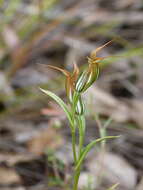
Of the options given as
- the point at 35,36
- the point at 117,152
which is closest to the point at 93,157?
the point at 117,152

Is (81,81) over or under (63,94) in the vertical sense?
over

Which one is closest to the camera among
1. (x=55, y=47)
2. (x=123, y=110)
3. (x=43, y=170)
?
(x=43, y=170)

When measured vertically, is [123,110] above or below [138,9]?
below

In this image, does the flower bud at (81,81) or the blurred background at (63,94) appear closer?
the flower bud at (81,81)

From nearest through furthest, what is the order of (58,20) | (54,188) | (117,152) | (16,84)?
(54,188) < (117,152) < (16,84) < (58,20)

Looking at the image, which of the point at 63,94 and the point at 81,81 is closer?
the point at 81,81

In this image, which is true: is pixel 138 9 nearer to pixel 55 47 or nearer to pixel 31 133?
pixel 55 47

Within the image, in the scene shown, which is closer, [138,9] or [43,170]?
[43,170]

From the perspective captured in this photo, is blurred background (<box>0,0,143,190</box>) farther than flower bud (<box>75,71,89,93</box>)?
Yes
